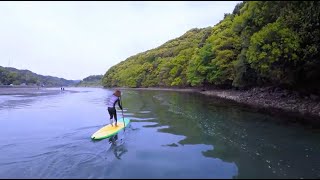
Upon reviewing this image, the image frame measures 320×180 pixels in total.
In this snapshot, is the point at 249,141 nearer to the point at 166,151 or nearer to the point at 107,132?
the point at 166,151

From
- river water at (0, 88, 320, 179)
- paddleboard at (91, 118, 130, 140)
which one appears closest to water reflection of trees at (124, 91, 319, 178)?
river water at (0, 88, 320, 179)

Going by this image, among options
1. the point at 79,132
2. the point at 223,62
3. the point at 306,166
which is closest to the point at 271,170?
the point at 306,166

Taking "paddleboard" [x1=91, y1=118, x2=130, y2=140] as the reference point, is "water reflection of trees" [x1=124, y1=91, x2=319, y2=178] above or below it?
below

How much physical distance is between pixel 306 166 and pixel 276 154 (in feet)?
4.88

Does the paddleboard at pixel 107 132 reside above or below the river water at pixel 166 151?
above

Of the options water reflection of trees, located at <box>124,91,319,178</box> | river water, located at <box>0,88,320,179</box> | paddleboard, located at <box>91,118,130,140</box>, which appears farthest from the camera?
paddleboard, located at <box>91,118,130,140</box>

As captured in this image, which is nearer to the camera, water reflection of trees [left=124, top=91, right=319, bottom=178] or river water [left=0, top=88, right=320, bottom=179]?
river water [left=0, top=88, right=320, bottom=179]

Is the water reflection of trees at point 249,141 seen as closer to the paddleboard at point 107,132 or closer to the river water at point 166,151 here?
the river water at point 166,151

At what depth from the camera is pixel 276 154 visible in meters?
12.2

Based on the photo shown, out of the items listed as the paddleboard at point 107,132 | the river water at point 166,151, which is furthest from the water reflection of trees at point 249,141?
the paddleboard at point 107,132

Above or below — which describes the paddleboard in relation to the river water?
above

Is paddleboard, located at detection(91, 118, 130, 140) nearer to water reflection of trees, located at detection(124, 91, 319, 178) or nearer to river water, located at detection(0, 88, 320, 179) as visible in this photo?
river water, located at detection(0, 88, 320, 179)

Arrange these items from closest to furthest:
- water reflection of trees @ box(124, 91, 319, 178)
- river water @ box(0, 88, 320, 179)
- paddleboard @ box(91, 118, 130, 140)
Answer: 1. river water @ box(0, 88, 320, 179)
2. water reflection of trees @ box(124, 91, 319, 178)
3. paddleboard @ box(91, 118, 130, 140)

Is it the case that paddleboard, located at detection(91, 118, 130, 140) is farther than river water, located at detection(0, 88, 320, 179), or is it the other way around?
paddleboard, located at detection(91, 118, 130, 140)
